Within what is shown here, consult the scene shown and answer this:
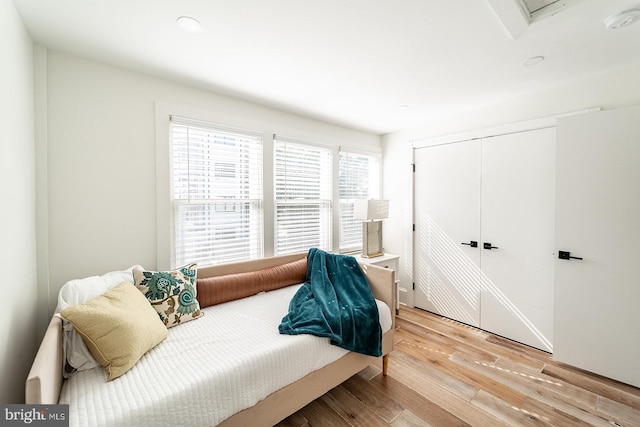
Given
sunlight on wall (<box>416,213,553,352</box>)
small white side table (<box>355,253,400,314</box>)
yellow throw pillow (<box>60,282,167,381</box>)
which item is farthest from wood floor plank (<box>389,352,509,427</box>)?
yellow throw pillow (<box>60,282,167,381</box>)

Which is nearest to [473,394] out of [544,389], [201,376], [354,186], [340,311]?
[544,389]

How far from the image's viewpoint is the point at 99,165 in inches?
77.0

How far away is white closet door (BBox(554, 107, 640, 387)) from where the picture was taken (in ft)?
6.49

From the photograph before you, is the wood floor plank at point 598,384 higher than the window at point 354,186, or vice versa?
the window at point 354,186

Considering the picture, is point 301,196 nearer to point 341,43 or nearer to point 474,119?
point 341,43

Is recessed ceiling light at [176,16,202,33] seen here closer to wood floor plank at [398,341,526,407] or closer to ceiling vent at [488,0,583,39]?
ceiling vent at [488,0,583,39]

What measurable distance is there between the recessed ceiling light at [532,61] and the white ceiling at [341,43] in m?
0.05

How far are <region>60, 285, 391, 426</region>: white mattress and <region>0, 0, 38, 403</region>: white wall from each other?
1.21ft

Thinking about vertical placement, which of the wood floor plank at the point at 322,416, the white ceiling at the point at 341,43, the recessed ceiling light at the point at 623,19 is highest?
the white ceiling at the point at 341,43

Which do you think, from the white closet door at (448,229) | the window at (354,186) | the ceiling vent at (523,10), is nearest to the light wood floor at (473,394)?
the white closet door at (448,229)

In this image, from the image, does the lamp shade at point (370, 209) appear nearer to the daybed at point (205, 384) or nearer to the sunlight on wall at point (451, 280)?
the sunlight on wall at point (451, 280)

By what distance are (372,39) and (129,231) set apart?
225 centimetres

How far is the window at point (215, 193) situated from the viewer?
2314 mm

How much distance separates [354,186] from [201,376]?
2.97m
